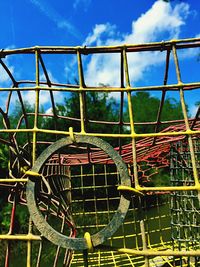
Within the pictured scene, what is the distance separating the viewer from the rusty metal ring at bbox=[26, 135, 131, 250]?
1401 millimetres

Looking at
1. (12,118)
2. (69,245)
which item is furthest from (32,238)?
(12,118)

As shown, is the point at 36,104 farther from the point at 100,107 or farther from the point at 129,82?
the point at 100,107

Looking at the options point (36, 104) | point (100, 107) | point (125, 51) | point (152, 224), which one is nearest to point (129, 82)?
point (125, 51)

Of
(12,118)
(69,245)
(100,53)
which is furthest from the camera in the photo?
(12,118)

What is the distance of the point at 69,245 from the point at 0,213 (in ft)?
32.8

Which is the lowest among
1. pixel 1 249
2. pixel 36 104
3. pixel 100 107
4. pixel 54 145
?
pixel 1 249

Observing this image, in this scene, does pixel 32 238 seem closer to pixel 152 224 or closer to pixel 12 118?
pixel 152 224

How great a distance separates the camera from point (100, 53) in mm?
1658

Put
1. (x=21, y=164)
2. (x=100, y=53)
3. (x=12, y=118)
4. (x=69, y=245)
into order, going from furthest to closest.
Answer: (x=12, y=118), (x=21, y=164), (x=100, y=53), (x=69, y=245)

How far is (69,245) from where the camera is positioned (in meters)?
1.41

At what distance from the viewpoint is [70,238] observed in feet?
4.65

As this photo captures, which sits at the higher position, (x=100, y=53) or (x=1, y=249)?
(x=100, y=53)

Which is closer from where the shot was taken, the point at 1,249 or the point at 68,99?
the point at 1,249

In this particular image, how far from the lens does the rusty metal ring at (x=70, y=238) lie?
1.40 meters
